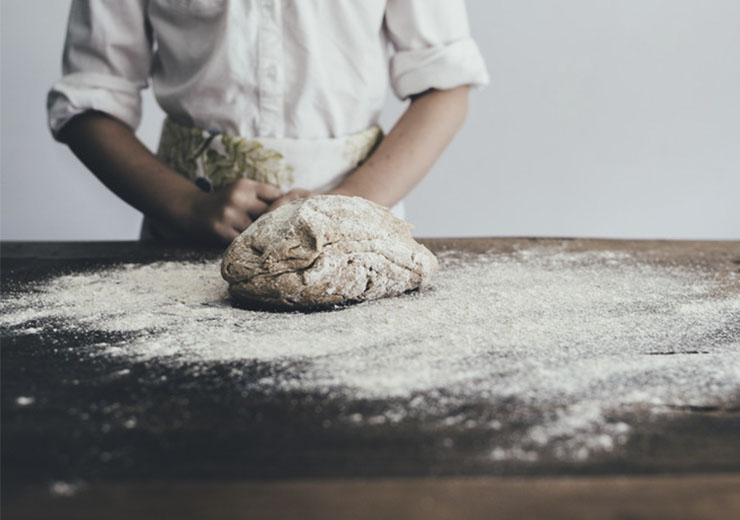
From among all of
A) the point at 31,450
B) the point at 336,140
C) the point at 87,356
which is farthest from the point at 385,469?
the point at 336,140

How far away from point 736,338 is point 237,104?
818mm

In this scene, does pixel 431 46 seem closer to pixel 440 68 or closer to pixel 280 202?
pixel 440 68

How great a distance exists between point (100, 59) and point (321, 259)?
73 cm


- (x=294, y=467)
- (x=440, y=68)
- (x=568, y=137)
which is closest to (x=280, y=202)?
(x=440, y=68)

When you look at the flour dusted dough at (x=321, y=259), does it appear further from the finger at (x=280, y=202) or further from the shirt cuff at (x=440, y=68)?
the shirt cuff at (x=440, y=68)

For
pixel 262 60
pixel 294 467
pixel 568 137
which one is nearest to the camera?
pixel 294 467

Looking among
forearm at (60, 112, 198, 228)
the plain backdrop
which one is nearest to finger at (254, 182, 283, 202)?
forearm at (60, 112, 198, 228)

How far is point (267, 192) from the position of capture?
1.03 metres

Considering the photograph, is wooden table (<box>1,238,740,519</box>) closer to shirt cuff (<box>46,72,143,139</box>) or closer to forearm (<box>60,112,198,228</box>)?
forearm (<box>60,112,198,228</box>)

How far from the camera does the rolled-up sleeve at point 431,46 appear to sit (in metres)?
1.19

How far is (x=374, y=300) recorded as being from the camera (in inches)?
30.0

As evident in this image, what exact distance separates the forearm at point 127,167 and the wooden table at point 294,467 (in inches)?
24.3

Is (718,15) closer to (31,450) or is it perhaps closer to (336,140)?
(336,140)

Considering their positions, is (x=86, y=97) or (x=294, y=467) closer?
(x=294, y=467)
